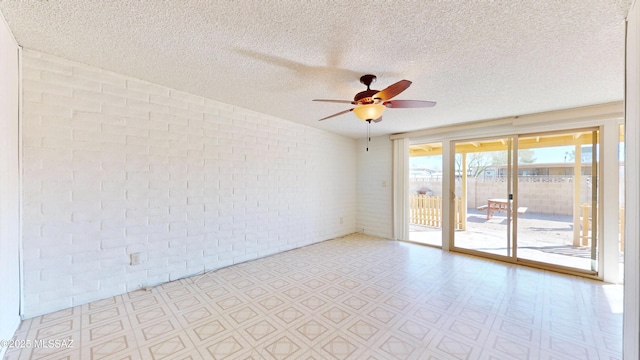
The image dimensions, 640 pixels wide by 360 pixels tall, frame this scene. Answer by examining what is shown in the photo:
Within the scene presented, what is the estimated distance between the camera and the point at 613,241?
290 cm

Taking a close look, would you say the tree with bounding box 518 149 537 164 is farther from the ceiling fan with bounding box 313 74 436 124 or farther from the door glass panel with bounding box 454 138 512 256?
the ceiling fan with bounding box 313 74 436 124

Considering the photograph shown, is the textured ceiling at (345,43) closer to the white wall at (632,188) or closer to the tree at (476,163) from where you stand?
the white wall at (632,188)

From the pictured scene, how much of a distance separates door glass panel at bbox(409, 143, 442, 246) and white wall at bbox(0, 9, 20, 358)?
5.17 m

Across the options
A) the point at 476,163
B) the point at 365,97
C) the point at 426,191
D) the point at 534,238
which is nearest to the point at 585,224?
the point at 534,238

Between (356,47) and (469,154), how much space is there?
3.35 metres

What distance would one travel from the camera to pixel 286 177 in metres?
4.05

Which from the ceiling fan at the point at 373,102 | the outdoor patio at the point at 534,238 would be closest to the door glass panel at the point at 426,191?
the outdoor patio at the point at 534,238

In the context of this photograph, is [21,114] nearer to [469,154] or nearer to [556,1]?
[556,1]

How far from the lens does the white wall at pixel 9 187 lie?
1.57 metres

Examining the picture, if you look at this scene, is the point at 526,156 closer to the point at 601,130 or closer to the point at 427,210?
the point at 601,130

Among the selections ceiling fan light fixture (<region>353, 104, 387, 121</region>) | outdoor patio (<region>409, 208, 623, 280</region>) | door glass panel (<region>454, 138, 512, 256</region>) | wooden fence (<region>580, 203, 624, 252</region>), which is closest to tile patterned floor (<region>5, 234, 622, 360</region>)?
outdoor patio (<region>409, 208, 623, 280</region>)

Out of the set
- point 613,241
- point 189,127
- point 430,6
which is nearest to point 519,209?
point 613,241

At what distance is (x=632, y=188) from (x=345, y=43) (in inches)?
75.6

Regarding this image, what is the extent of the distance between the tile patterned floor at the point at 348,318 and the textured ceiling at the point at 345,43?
2229 mm
